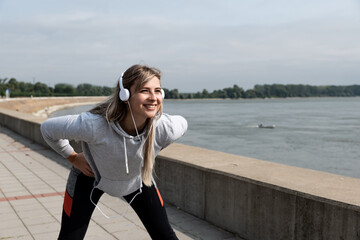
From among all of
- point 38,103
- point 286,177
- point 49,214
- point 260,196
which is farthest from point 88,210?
point 38,103

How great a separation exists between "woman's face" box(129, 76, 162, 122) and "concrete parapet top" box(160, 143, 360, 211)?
175cm

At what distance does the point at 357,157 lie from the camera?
3039 cm

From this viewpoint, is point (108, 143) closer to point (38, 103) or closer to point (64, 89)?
point (38, 103)

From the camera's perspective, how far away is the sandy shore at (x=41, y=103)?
64881 millimetres

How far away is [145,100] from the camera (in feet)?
8.13

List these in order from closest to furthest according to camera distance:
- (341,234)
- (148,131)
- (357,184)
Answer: (148,131), (341,234), (357,184)

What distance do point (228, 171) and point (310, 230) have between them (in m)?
1.17

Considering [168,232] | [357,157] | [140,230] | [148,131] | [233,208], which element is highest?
[148,131]

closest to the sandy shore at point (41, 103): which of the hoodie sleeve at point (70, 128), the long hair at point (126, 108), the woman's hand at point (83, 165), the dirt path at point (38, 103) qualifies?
the dirt path at point (38, 103)

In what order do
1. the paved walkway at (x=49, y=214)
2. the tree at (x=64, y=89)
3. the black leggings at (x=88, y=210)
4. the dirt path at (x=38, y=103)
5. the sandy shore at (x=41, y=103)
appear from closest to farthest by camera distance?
the black leggings at (x=88, y=210)
the paved walkway at (x=49, y=214)
the dirt path at (x=38, y=103)
the sandy shore at (x=41, y=103)
the tree at (x=64, y=89)

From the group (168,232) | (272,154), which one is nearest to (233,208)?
(168,232)

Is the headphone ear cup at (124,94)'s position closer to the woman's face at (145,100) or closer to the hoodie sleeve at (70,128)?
the woman's face at (145,100)

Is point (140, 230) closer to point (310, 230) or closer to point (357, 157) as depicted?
point (310, 230)

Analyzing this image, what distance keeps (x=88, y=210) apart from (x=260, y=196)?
193cm
